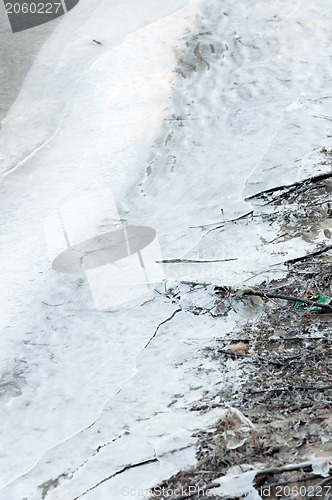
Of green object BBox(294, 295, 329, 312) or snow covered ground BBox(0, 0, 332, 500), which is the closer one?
snow covered ground BBox(0, 0, 332, 500)

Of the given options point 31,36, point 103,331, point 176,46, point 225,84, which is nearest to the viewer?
point 103,331

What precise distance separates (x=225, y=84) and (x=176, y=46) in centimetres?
104

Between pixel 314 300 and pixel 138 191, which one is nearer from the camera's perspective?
pixel 314 300

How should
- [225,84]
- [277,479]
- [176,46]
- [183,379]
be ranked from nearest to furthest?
[277,479]
[183,379]
[225,84]
[176,46]

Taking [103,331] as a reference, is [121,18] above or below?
above

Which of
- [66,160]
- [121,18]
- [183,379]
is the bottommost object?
[183,379]

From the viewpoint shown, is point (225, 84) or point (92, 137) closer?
point (92, 137)

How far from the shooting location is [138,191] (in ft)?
12.1

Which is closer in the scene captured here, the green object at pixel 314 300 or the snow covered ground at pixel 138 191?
the snow covered ground at pixel 138 191

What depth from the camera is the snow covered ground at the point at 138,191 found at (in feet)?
7.09

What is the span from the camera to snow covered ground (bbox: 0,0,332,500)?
7.09 ft

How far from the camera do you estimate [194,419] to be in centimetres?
204

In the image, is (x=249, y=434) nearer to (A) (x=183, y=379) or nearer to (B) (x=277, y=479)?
(B) (x=277, y=479)

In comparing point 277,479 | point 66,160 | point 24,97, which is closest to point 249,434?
point 277,479
